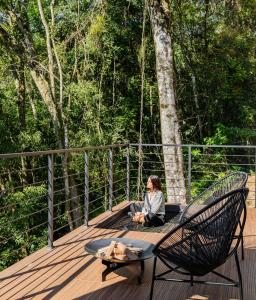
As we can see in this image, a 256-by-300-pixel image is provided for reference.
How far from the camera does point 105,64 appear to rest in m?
10.2

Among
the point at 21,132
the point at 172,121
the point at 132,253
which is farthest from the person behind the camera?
the point at 21,132

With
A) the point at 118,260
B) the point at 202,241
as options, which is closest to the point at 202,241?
the point at 202,241

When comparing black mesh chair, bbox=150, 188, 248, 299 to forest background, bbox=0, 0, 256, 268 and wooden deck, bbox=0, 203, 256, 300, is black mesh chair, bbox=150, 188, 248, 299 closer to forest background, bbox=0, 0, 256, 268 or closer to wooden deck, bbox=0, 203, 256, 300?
wooden deck, bbox=0, 203, 256, 300

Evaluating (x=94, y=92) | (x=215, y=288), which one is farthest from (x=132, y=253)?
(x=94, y=92)

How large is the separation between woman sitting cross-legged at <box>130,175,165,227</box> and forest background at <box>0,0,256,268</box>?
4.82 meters

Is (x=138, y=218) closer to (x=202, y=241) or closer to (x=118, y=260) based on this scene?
(x=118, y=260)

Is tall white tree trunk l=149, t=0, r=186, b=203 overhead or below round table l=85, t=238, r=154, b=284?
overhead

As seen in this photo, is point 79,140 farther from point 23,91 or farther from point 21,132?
point 23,91

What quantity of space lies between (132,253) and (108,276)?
1.23ft

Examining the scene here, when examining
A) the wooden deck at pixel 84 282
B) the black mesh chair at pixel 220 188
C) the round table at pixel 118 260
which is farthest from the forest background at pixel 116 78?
the round table at pixel 118 260

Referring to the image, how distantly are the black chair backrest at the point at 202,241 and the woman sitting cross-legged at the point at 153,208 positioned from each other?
2196 mm

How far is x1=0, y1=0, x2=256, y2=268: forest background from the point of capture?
1005cm

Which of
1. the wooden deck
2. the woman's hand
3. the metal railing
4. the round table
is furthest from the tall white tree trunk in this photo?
the round table

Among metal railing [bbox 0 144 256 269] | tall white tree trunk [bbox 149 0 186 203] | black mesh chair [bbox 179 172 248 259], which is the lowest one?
metal railing [bbox 0 144 256 269]
